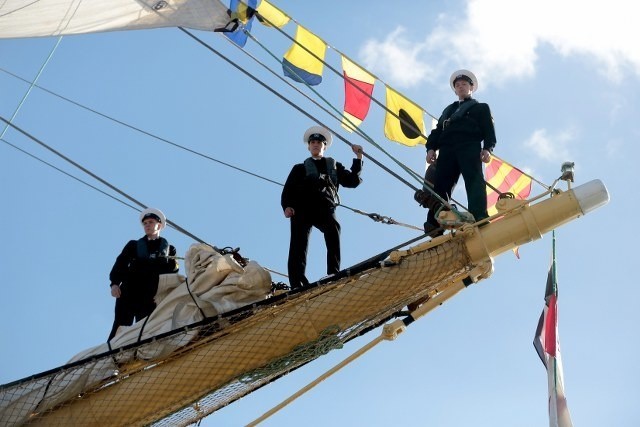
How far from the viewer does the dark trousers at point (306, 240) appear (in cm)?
997

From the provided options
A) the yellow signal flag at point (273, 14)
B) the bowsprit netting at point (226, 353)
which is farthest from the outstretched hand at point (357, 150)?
the yellow signal flag at point (273, 14)

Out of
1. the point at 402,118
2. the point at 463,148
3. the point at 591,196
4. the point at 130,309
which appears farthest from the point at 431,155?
the point at 130,309

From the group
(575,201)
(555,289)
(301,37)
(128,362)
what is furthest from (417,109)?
(128,362)

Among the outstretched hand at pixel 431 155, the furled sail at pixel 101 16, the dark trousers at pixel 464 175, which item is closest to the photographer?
the dark trousers at pixel 464 175

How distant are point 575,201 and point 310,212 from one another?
2.15 meters

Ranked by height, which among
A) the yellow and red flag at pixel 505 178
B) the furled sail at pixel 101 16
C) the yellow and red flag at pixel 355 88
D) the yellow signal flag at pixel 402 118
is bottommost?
the yellow and red flag at pixel 505 178

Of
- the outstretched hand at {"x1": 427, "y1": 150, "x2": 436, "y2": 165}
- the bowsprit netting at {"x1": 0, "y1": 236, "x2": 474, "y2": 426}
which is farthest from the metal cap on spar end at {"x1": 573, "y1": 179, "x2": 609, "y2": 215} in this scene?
the outstretched hand at {"x1": 427, "y1": 150, "x2": 436, "y2": 165}

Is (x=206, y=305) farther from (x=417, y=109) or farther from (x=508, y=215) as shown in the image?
(x=417, y=109)

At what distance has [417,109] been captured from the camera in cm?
1283

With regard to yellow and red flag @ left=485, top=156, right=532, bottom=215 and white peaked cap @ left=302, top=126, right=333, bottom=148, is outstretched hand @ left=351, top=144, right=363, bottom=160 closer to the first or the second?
white peaked cap @ left=302, top=126, right=333, bottom=148

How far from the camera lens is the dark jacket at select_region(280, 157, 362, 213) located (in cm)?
1016

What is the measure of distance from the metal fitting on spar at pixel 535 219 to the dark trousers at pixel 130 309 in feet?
9.42

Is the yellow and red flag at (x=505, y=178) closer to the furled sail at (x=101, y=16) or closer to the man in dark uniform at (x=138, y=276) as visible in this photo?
the furled sail at (x=101, y=16)

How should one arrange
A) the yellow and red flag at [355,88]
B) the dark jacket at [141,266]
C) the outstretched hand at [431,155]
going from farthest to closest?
the yellow and red flag at [355,88], the dark jacket at [141,266], the outstretched hand at [431,155]
